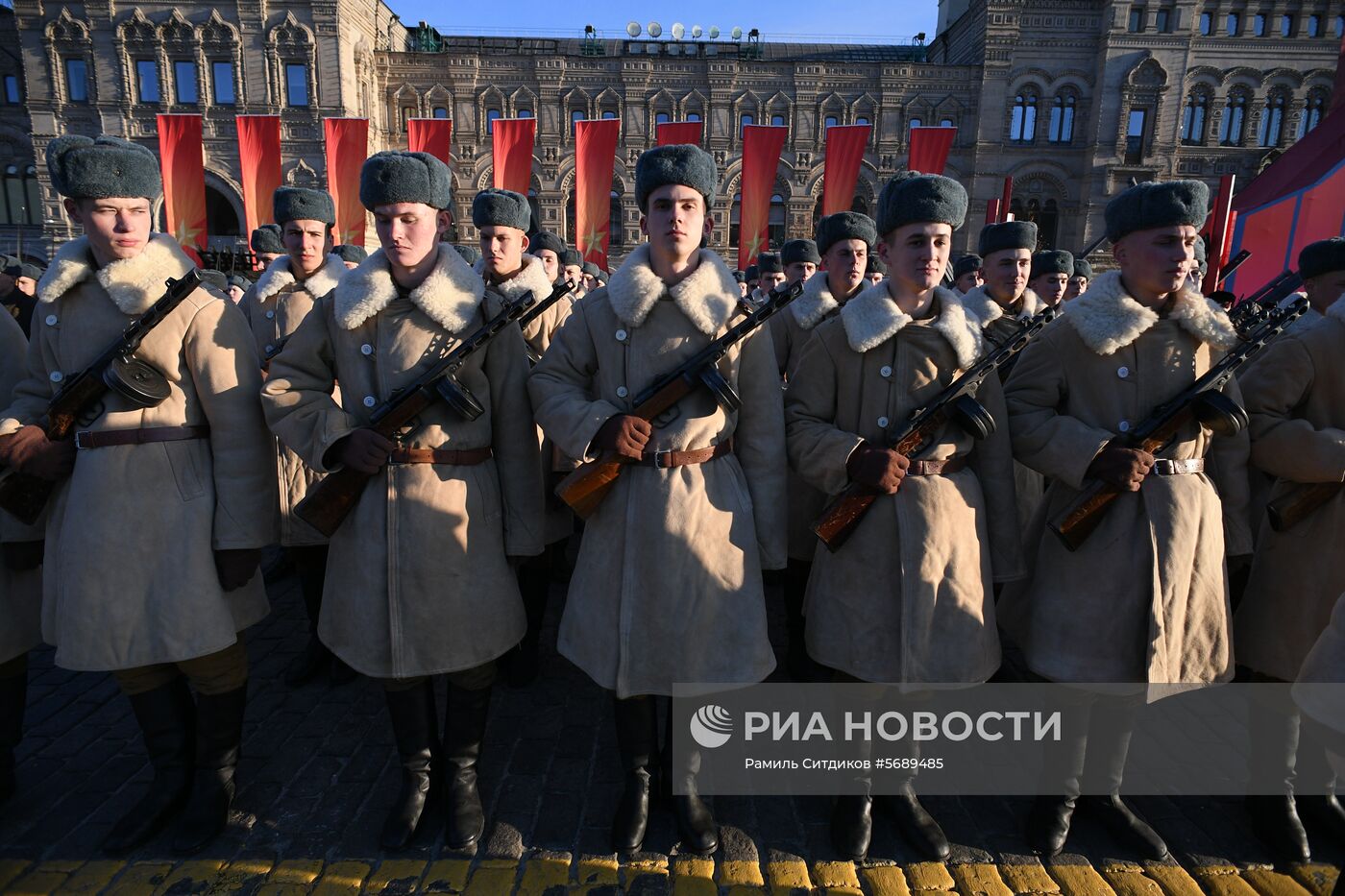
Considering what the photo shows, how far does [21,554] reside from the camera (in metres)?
2.85

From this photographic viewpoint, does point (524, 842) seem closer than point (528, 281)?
Yes

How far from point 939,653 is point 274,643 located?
3948mm

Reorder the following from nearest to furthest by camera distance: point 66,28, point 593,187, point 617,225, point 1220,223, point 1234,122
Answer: point 1220,223, point 593,187, point 66,28, point 1234,122, point 617,225

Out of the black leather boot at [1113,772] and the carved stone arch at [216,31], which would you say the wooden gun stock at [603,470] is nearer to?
the black leather boot at [1113,772]

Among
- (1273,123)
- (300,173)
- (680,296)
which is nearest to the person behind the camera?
A: (680,296)

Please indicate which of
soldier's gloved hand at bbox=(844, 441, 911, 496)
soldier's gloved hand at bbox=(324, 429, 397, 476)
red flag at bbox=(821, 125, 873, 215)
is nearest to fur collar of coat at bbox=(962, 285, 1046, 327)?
soldier's gloved hand at bbox=(844, 441, 911, 496)

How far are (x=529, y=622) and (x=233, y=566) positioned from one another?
6.16 feet

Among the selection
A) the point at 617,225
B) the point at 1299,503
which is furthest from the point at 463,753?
the point at 617,225

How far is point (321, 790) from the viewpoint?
3.04 m

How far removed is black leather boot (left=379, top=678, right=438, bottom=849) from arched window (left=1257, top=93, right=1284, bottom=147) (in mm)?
40727

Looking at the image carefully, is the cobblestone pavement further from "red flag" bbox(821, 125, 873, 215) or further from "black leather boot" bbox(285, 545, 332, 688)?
"red flag" bbox(821, 125, 873, 215)

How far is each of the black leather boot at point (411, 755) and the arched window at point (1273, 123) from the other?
40.7m

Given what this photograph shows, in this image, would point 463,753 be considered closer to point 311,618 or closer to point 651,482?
point 651,482

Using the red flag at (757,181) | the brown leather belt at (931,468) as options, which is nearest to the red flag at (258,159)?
the red flag at (757,181)
